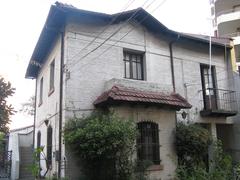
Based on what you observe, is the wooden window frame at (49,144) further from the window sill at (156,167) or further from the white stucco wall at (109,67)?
the window sill at (156,167)

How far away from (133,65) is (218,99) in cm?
524

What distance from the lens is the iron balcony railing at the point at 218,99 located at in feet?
50.7

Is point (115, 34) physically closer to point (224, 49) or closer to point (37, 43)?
point (37, 43)

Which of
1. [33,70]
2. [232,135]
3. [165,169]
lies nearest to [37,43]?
[33,70]

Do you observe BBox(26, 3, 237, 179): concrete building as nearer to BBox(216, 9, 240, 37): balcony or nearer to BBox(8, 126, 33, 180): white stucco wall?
BBox(8, 126, 33, 180): white stucco wall

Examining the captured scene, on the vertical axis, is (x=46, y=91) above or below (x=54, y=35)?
below

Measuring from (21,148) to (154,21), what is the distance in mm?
10814

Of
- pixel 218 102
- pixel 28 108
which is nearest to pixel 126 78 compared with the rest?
pixel 218 102

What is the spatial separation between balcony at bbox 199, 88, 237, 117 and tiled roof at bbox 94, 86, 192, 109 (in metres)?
3.23

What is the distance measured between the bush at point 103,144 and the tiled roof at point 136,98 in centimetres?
65

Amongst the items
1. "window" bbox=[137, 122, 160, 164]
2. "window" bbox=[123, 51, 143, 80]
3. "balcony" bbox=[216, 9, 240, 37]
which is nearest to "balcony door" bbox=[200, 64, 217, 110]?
"window" bbox=[123, 51, 143, 80]

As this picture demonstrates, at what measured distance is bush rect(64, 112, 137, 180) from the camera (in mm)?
9680

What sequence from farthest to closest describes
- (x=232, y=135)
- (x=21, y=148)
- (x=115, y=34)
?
(x=21, y=148), (x=232, y=135), (x=115, y=34)

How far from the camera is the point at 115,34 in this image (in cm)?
1327
